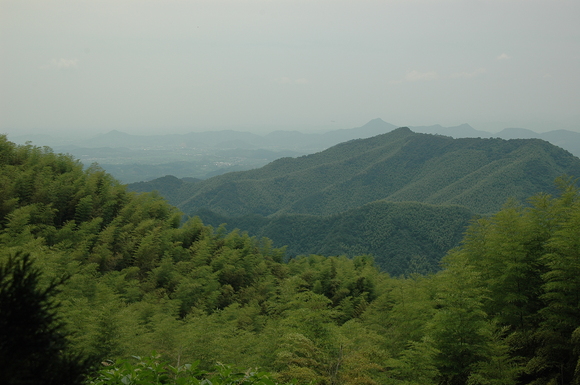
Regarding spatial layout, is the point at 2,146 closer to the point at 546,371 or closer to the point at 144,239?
the point at 144,239

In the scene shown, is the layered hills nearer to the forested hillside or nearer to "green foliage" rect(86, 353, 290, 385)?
the forested hillside

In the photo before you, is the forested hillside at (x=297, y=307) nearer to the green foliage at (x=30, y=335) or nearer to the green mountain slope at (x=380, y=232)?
the green foliage at (x=30, y=335)

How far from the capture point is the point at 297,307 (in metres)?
10.8

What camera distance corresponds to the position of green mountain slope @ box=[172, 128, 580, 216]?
6819cm

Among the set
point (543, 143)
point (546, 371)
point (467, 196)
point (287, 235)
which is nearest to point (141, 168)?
point (287, 235)

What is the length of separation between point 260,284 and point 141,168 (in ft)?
420

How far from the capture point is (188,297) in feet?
45.2

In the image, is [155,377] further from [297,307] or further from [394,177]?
[394,177]

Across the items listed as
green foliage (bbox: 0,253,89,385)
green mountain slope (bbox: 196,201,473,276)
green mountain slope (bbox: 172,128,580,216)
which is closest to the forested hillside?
green foliage (bbox: 0,253,89,385)

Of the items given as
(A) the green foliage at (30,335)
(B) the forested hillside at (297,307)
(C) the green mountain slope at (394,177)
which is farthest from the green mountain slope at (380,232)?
(A) the green foliage at (30,335)

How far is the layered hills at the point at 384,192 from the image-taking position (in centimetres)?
5141

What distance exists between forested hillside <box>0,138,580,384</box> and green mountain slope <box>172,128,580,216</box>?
5774 cm

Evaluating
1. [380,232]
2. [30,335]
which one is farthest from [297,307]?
[380,232]

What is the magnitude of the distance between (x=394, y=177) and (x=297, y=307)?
93.5m
